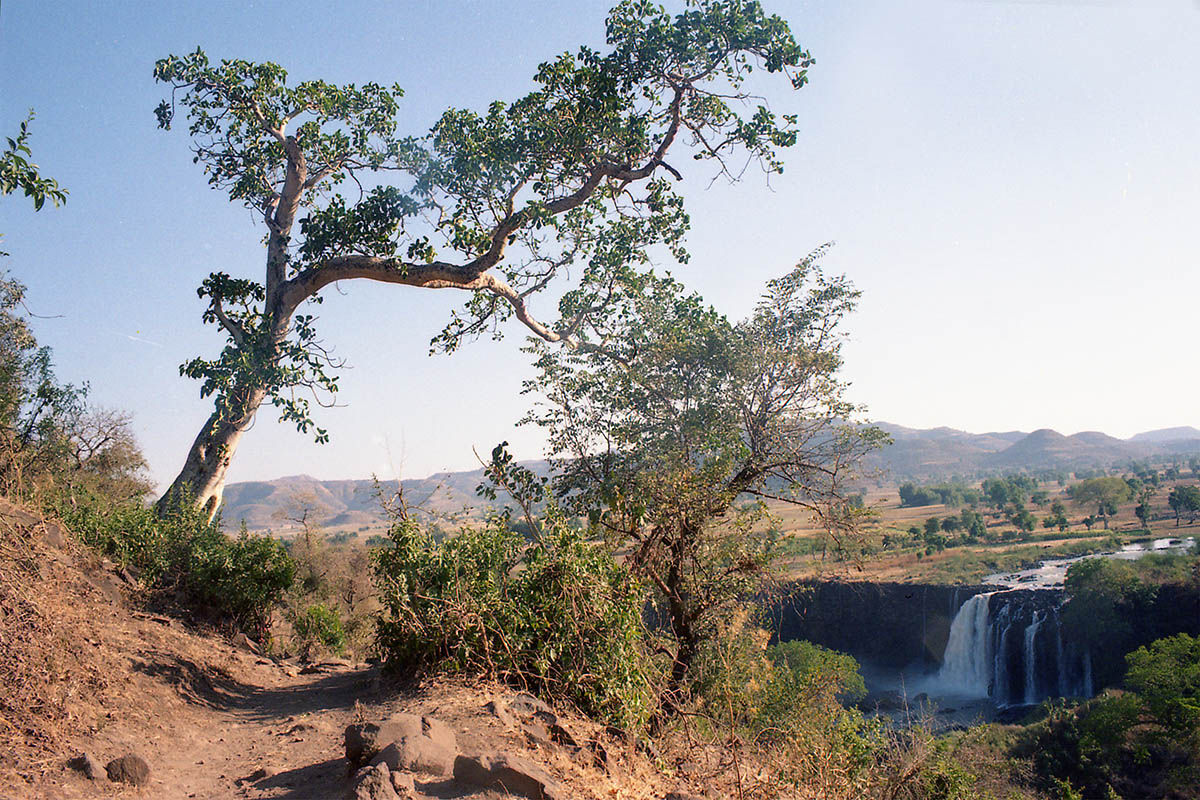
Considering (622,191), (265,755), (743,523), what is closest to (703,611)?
(743,523)

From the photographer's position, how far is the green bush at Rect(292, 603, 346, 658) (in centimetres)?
1085

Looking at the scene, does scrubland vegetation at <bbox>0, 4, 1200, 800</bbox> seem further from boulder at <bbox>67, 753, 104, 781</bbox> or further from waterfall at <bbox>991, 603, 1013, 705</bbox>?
waterfall at <bbox>991, 603, 1013, 705</bbox>

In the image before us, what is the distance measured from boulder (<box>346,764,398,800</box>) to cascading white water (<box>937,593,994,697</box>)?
134 feet

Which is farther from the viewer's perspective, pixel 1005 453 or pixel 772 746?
pixel 1005 453

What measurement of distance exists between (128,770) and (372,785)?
Result: 1537mm

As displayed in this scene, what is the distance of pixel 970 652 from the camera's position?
38.0 m

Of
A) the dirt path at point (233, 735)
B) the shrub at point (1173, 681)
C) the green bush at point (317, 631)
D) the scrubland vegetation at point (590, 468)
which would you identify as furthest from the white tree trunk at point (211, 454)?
the shrub at point (1173, 681)

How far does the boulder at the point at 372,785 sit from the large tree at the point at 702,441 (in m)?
3.76

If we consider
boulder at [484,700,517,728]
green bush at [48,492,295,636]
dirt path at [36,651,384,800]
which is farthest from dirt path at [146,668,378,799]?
green bush at [48,492,295,636]

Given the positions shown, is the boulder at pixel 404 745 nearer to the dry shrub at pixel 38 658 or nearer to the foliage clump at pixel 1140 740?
the dry shrub at pixel 38 658

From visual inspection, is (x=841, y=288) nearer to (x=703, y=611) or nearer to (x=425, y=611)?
(x=703, y=611)

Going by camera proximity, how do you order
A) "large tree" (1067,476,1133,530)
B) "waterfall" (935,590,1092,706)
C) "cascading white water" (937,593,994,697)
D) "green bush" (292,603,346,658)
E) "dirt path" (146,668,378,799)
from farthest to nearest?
"large tree" (1067,476,1133,530) < "cascading white water" (937,593,994,697) < "waterfall" (935,590,1092,706) < "green bush" (292,603,346,658) < "dirt path" (146,668,378,799)

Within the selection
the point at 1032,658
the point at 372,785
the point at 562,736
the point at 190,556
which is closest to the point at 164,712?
the point at 372,785

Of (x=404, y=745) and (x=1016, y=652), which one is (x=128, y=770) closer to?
(x=404, y=745)
